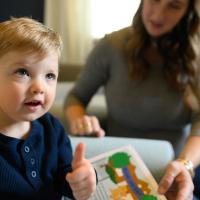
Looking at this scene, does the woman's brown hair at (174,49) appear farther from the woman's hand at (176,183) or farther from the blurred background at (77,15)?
the blurred background at (77,15)

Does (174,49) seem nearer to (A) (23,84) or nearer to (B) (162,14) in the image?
(B) (162,14)

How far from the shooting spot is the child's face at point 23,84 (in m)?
0.68

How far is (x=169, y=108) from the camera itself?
129 centimetres

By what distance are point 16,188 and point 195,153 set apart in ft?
2.09

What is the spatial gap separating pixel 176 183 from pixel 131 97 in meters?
0.41

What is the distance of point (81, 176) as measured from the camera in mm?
690

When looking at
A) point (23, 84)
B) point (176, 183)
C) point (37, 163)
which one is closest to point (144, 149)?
point (176, 183)

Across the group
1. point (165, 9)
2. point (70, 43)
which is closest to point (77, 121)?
point (165, 9)

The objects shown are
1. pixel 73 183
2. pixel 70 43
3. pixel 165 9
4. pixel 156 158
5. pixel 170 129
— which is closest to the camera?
pixel 73 183

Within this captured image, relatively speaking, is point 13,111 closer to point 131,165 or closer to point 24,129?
point 24,129

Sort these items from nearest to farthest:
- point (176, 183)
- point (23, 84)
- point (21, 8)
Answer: point (23, 84)
point (176, 183)
point (21, 8)

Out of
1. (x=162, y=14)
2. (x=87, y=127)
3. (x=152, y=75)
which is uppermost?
(x=162, y=14)

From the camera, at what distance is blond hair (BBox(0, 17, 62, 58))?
68 cm

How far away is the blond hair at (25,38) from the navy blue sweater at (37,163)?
0.19 meters
